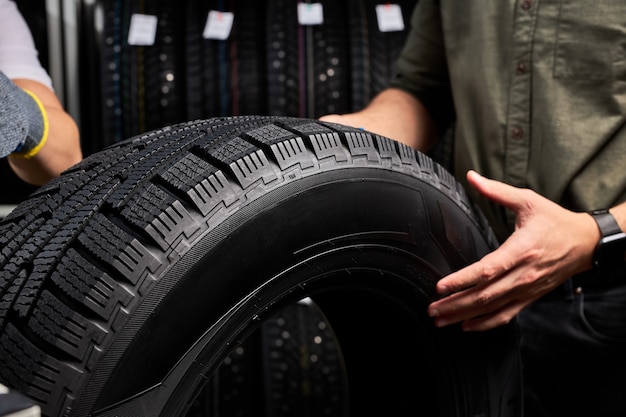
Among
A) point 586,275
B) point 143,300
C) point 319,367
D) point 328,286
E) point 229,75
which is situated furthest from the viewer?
point 229,75

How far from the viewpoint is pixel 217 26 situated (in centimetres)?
180

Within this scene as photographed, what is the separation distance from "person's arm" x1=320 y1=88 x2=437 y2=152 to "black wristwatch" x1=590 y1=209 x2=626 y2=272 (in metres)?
0.40

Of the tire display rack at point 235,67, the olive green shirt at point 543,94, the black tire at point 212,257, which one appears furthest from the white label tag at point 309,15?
the black tire at point 212,257

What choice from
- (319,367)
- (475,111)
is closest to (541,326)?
(475,111)

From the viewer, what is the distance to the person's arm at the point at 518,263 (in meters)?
0.75

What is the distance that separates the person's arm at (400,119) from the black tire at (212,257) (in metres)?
0.38

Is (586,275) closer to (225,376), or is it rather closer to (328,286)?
(328,286)

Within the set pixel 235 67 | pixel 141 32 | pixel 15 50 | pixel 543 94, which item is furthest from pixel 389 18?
pixel 15 50

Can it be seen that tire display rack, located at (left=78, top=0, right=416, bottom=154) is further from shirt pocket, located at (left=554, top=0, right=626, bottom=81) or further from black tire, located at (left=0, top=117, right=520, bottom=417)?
black tire, located at (left=0, top=117, right=520, bottom=417)

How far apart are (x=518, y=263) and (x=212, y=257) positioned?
420mm

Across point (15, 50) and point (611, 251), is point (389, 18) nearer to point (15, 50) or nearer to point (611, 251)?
point (15, 50)

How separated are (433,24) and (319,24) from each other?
652mm

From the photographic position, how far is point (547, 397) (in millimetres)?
1152

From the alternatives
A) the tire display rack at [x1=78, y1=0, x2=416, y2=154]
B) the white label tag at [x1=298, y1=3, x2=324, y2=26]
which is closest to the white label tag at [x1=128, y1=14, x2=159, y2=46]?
the tire display rack at [x1=78, y1=0, x2=416, y2=154]
